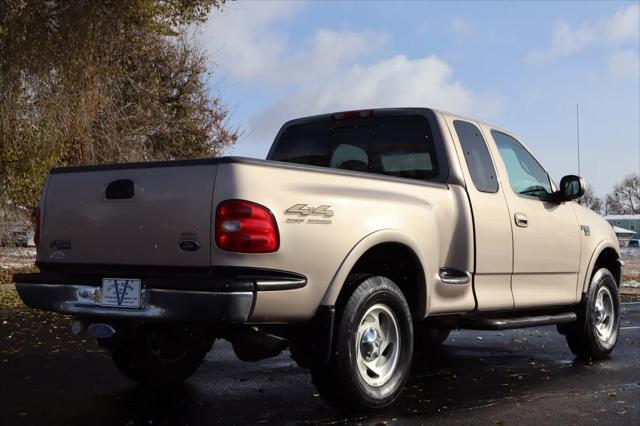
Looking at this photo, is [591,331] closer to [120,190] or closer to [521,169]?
[521,169]

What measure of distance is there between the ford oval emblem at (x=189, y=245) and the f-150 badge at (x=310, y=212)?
534mm

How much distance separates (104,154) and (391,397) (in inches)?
653

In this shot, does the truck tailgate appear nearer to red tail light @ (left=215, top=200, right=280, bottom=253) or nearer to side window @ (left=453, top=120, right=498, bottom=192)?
red tail light @ (left=215, top=200, right=280, bottom=253)

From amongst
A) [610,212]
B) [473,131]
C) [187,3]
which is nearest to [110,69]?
[187,3]

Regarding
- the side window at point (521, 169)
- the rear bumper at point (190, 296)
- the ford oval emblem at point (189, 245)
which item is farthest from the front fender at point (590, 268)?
the ford oval emblem at point (189, 245)

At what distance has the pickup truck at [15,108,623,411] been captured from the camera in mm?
4516

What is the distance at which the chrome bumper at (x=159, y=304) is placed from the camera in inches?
172

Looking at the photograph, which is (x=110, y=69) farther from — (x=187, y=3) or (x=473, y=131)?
(x=473, y=131)

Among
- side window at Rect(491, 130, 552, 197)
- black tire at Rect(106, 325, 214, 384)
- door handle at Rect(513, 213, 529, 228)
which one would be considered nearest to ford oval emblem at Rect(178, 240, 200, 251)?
black tire at Rect(106, 325, 214, 384)

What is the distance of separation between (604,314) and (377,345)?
3.61 metres

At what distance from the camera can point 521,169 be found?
7121 millimetres

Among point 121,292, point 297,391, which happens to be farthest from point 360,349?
point 121,292

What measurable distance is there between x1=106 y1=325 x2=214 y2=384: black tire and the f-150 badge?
65.2 inches

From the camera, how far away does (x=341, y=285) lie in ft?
16.0
